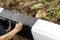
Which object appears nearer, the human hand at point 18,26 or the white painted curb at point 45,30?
the white painted curb at point 45,30

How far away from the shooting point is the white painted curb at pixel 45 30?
8.30ft

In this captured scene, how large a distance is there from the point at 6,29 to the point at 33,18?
0.49 m

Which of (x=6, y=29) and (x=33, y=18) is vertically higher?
(x=33, y=18)

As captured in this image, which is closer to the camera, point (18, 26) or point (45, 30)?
point (45, 30)

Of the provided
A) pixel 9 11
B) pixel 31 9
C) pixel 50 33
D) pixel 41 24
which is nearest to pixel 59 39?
pixel 50 33

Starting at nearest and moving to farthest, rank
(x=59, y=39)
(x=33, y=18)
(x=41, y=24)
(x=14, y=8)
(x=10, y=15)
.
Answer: (x=59, y=39) → (x=41, y=24) → (x=33, y=18) → (x=10, y=15) → (x=14, y=8)

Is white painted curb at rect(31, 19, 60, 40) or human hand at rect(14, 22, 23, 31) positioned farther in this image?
human hand at rect(14, 22, 23, 31)

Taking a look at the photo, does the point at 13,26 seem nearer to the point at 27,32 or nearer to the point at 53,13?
the point at 27,32

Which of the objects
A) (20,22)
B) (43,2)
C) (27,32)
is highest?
(43,2)

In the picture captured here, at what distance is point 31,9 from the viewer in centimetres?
316

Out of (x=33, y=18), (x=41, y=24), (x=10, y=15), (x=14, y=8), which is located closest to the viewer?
(x=41, y=24)

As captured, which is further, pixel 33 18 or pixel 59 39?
pixel 33 18

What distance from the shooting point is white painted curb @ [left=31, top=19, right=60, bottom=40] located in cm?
253

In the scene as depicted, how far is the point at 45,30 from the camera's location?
2611 millimetres
